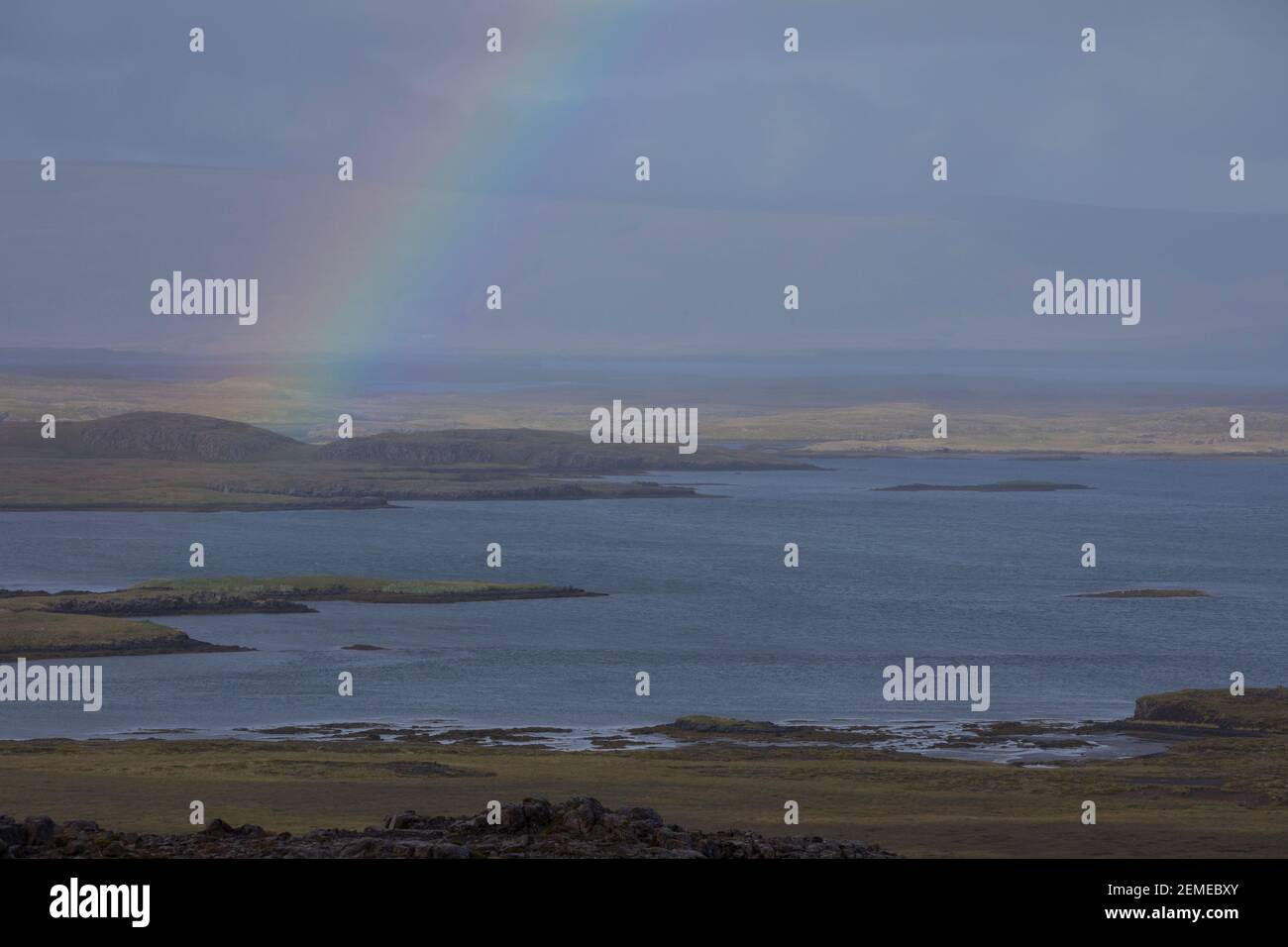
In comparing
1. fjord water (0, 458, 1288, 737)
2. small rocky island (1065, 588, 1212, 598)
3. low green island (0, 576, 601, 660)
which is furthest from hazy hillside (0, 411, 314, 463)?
small rocky island (1065, 588, 1212, 598)

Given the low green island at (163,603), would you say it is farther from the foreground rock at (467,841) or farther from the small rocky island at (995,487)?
the small rocky island at (995,487)

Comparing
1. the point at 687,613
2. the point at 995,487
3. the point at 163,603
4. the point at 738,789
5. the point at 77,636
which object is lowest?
the point at 738,789

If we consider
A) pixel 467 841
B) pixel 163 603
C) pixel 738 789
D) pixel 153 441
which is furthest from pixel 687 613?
pixel 153 441

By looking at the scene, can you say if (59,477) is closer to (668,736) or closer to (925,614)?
(925,614)

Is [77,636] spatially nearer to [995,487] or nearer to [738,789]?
[738,789]

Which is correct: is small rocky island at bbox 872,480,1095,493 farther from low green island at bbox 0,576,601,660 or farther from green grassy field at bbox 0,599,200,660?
green grassy field at bbox 0,599,200,660

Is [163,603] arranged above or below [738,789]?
above
